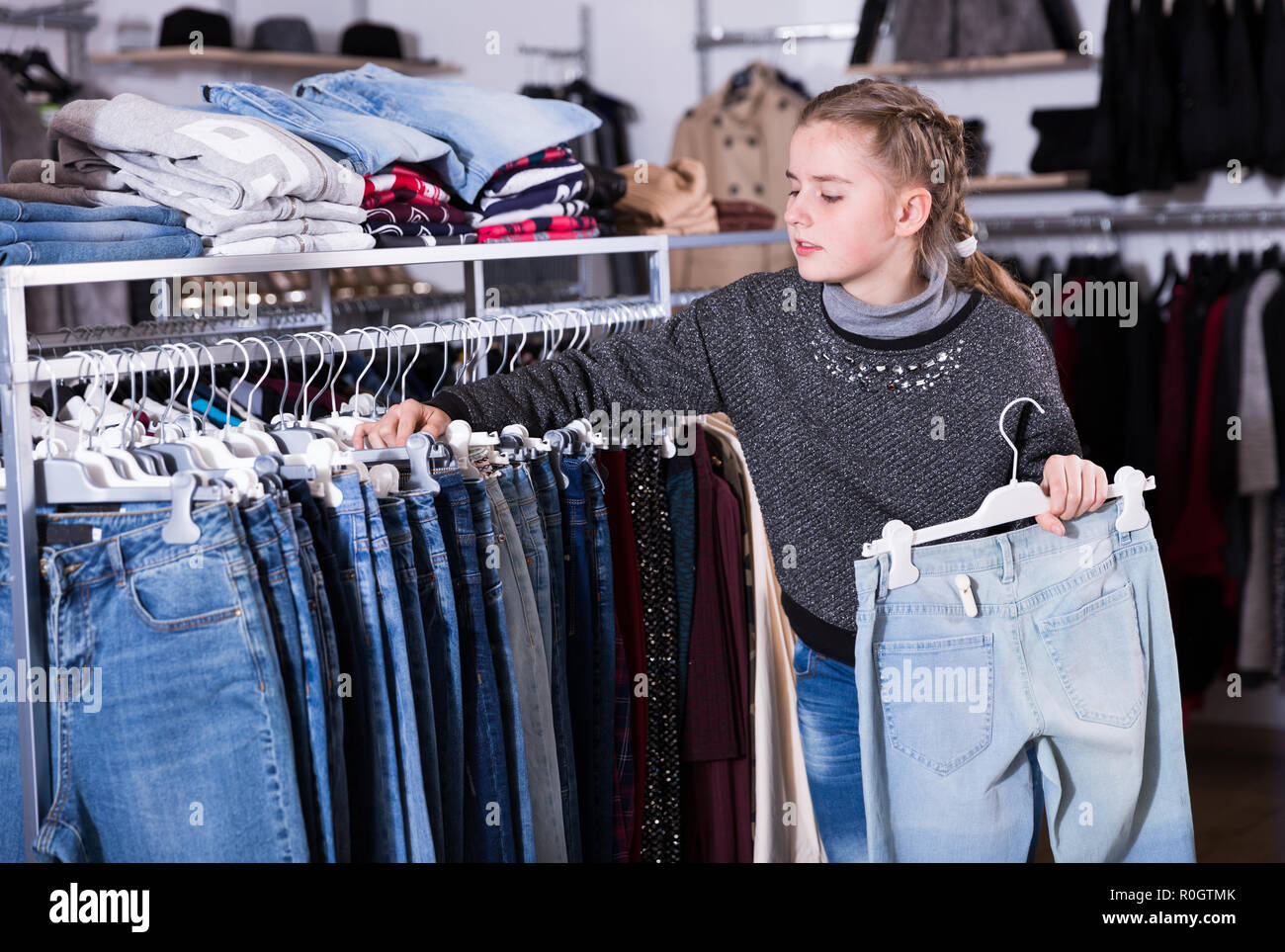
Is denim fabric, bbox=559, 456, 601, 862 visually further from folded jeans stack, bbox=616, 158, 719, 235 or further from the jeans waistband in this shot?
folded jeans stack, bbox=616, 158, 719, 235

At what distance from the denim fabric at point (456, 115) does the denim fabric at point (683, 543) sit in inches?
26.1

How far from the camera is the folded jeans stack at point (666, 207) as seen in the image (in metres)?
2.95

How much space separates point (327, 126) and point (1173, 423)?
108 inches

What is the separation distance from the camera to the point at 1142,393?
3.93 metres

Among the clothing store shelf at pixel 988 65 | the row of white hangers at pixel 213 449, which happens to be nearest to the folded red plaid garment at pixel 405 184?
the row of white hangers at pixel 213 449

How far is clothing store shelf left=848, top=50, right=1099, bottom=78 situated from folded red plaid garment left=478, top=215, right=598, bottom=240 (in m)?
2.37

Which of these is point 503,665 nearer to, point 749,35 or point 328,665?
point 328,665

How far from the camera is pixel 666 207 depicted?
2943 millimetres

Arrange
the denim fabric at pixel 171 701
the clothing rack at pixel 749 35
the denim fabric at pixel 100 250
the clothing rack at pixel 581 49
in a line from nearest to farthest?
the denim fabric at pixel 171 701, the denim fabric at pixel 100 250, the clothing rack at pixel 749 35, the clothing rack at pixel 581 49

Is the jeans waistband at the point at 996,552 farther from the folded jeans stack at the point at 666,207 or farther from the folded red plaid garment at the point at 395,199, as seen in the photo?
the folded jeans stack at the point at 666,207

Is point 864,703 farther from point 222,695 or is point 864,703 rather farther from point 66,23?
point 66,23

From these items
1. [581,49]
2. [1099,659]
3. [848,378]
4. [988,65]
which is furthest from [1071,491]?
[581,49]

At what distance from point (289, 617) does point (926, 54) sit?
Answer: 380cm

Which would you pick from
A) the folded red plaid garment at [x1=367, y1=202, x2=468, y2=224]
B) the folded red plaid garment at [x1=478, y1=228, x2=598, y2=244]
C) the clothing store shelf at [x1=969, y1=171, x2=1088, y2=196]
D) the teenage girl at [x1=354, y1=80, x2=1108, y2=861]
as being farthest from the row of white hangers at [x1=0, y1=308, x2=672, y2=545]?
the clothing store shelf at [x1=969, y1=171, x2=1088, y2=196]
